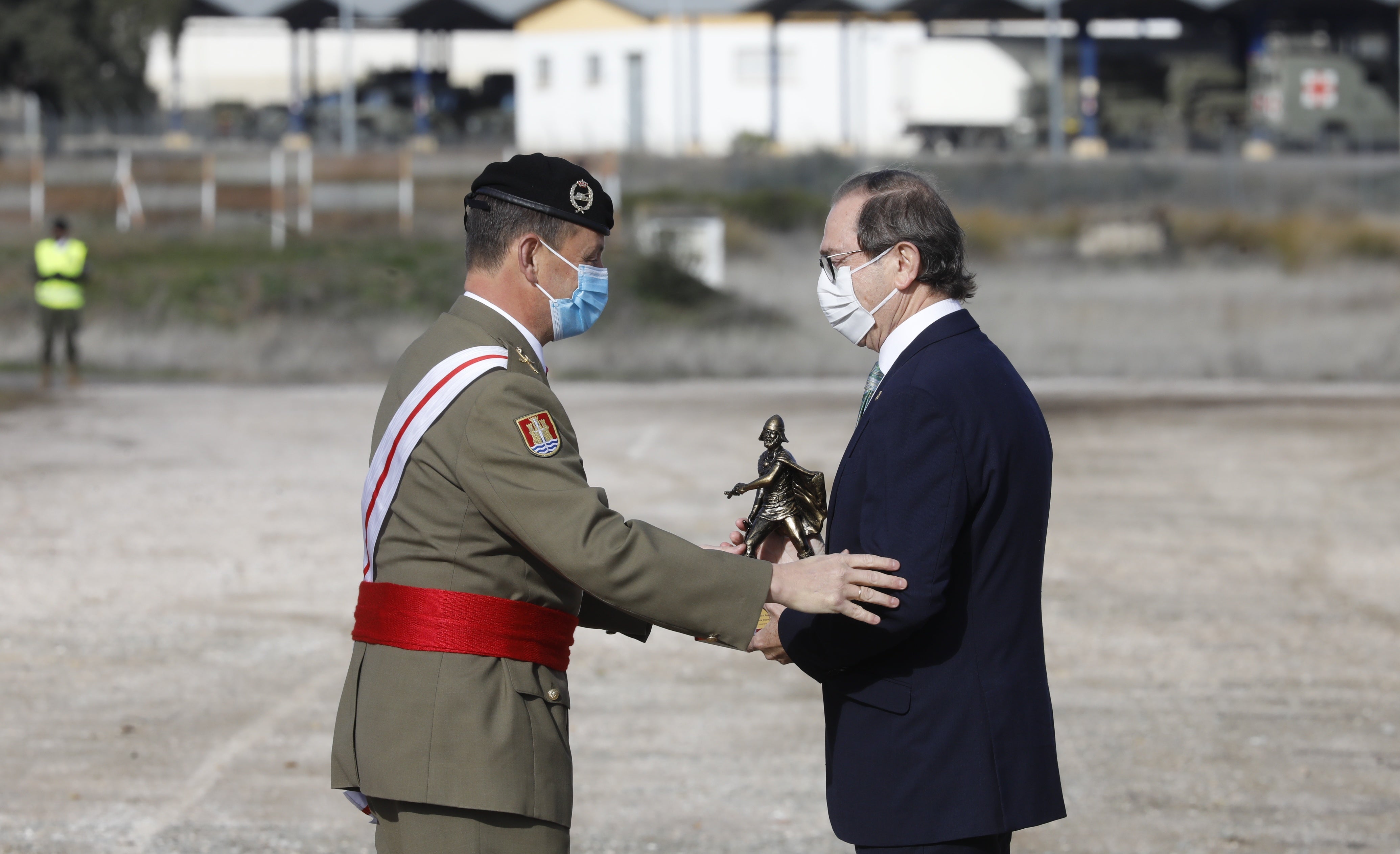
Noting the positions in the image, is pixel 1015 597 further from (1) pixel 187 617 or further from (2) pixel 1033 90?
(2) pixel 1033 90

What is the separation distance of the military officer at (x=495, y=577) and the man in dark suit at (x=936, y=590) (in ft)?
0.36

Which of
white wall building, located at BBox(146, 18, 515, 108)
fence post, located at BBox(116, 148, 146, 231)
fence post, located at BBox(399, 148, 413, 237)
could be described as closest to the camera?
fence post, located at BBox(399, 148, 413, 237)

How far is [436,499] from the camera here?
10.4 feet

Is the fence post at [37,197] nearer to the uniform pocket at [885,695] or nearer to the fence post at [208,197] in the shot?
the fence post at [208,197]

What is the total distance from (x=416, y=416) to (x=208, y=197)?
32.6 m

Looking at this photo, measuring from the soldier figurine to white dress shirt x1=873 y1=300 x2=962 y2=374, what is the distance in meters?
0.42

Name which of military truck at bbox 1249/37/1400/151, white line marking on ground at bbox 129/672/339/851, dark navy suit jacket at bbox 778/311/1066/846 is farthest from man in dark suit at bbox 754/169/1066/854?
military truck at bbox 1249/37/1400/151

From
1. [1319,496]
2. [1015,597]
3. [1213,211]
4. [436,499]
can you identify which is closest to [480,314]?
[436,499]

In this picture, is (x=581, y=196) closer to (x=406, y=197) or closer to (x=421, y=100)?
(x=406, y=197)

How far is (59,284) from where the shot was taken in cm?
2072

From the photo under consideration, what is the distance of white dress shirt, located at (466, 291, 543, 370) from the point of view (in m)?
3.33

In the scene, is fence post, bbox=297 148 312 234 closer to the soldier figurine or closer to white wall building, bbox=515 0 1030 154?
white wall building, bbox=515 0 1030 154

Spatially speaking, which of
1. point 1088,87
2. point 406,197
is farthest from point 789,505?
point 1088,87

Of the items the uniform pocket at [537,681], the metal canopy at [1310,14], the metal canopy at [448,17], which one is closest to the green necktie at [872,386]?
the uniform pocket at [537,681]
